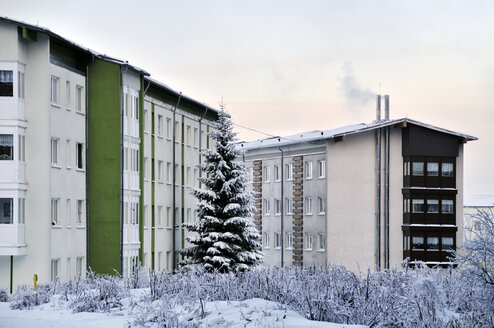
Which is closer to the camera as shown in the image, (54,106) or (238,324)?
(238,324)

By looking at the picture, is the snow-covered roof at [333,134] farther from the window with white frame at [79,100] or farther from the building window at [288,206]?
the window with white frame at [79,100]

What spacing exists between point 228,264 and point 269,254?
2718cm

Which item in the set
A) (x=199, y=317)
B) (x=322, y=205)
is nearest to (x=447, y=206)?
(x=322, y=205)

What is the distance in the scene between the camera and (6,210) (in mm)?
38969

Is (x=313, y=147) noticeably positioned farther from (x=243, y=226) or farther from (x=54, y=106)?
(x=54, y=106)

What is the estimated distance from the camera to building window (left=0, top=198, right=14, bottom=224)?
38781 millimetres

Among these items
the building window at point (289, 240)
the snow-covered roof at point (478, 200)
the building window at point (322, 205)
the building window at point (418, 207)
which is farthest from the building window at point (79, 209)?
the snow-covered roof at point (478, 200)

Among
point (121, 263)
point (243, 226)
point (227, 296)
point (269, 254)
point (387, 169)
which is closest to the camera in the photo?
point (227, 296)

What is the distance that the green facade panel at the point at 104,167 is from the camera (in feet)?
146

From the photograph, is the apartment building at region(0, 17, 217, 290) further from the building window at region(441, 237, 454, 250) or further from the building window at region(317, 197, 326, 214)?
the building window at region(441, 237, 454, 250)

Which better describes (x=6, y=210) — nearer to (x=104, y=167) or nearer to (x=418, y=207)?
(x=104, y=167)

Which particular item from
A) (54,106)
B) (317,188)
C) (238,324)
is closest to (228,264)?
(54,106)

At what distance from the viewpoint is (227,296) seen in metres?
16.7

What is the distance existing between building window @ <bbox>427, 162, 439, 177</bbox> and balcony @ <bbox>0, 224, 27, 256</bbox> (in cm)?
3594
